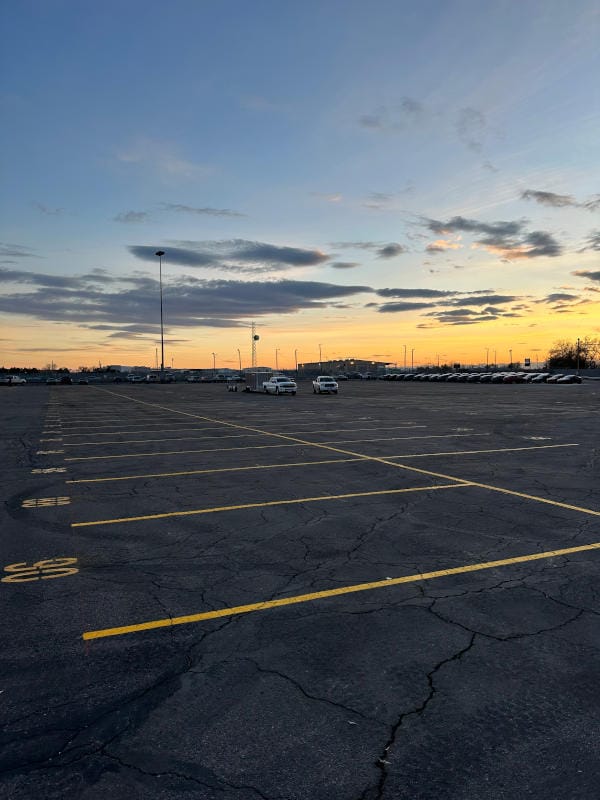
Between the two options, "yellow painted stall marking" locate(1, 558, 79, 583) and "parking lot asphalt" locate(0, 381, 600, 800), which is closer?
"parking lot asphalt" locate(0, 381, 600, 800)

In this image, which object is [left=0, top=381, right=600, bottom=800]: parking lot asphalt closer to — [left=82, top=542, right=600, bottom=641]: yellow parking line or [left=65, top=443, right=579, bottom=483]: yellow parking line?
[left=82, top=542, right=600, bottom=641]: yellow parking line

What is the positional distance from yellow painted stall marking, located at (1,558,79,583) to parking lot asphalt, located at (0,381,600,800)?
1.2 inches

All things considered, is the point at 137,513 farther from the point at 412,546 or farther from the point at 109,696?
the point at 109,696

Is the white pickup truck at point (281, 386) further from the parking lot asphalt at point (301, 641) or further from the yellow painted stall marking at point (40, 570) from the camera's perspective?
the yellow painted stall marking at point (40, 570)

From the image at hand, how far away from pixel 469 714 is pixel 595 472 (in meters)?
8.96

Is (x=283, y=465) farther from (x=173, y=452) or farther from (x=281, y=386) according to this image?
(x=281, y=386)

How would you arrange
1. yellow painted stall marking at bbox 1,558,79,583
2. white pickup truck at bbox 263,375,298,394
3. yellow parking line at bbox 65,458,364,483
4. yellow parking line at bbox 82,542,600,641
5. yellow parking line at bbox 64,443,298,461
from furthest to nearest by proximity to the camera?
white pickup truck at bbox 263,375,298,394 → yellow parking line at bbox 64,443,298,461 → yellow parking line at bbox 65,458,364,483 → yellow painted stall marking at bbox 1,558,79,583 → yellow parking line at bbox 82,542,600,641

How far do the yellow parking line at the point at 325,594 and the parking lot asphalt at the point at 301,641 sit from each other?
3cm

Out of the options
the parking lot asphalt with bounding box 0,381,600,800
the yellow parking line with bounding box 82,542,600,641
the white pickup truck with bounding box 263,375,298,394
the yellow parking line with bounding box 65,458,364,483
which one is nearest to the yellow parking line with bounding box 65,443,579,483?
the yellow parking line with bounding box 65,458,364,483

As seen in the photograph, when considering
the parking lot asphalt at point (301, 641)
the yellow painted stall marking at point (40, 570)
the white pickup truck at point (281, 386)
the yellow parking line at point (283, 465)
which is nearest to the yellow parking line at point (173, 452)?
the yellow parking line at point (283, 465)

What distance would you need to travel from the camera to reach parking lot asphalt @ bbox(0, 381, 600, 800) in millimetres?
2885

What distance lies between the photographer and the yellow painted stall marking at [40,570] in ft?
17.9

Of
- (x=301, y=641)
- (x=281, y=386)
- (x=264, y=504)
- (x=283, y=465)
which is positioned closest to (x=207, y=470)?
(x=283, y=465)

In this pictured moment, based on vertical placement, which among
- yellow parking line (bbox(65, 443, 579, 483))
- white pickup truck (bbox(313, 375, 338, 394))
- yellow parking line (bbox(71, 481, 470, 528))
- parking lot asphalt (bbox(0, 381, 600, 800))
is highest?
white pickup truck (bbox(313, 375, 338, 394))
